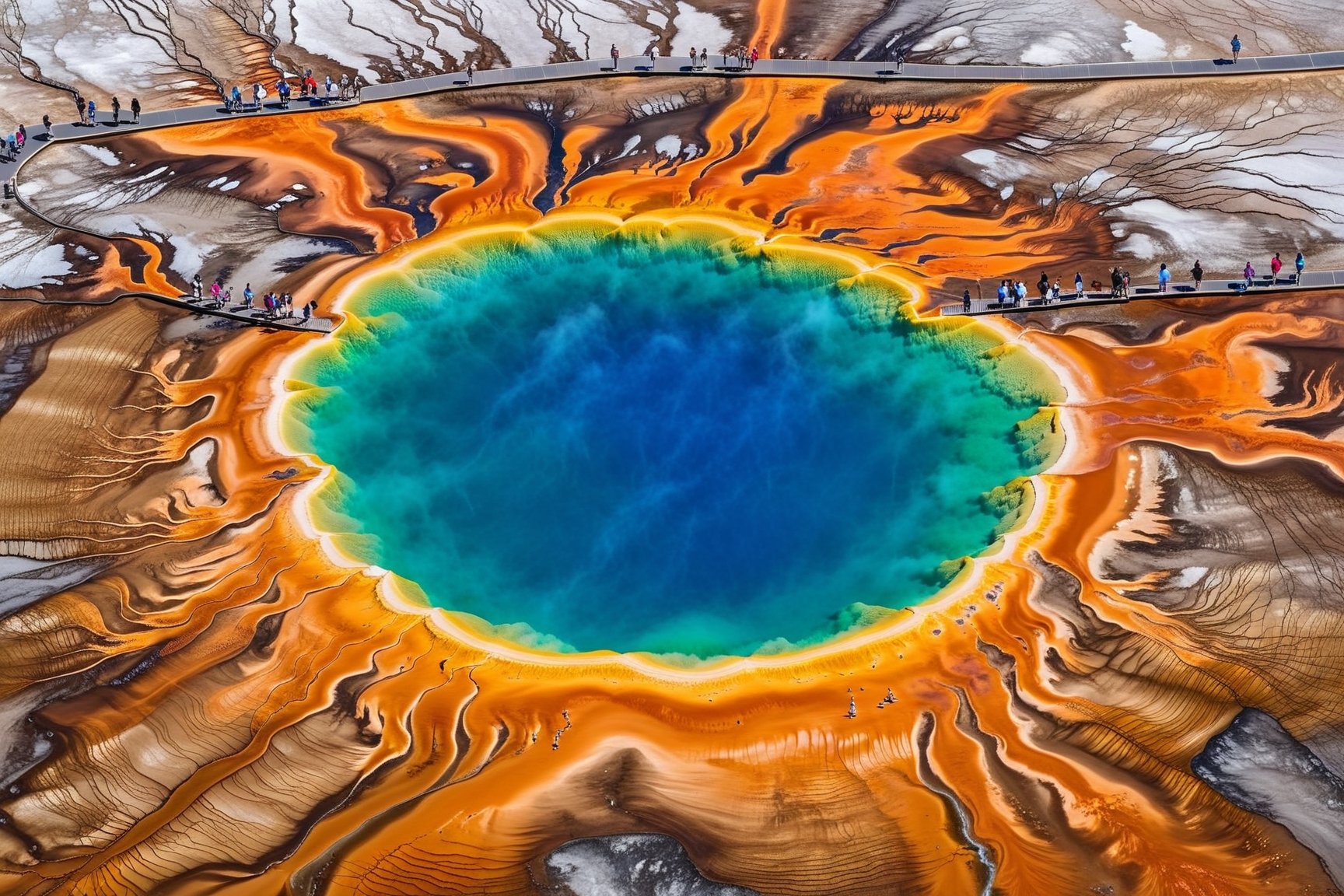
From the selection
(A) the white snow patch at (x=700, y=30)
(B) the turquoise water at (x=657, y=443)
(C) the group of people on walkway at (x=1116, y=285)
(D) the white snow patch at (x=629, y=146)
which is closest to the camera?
(B) the turquoise water at (x=657, y=443)

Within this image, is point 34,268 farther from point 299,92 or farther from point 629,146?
point 629,146

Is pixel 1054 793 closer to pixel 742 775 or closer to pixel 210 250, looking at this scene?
pixel 742 775

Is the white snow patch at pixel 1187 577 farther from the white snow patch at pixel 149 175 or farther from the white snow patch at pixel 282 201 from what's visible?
the white snow patch at pixel 149 175

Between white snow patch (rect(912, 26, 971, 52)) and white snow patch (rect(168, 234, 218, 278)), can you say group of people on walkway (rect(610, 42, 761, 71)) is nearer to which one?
white snow patch (rect(912, 26, 971, 52))

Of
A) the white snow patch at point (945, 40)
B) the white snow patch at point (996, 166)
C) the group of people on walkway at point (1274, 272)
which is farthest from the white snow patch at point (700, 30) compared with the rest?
the group of people on walkway at point (1274, 272)

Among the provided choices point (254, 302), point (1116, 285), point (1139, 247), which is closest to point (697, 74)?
point (1139, 247)

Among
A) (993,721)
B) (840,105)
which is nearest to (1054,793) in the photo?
(993,721)
